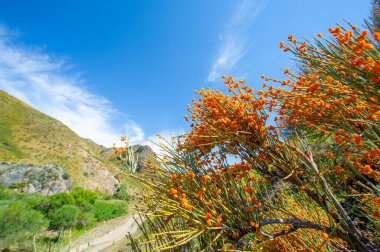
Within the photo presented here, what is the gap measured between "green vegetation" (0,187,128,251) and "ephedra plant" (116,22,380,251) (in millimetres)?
6318

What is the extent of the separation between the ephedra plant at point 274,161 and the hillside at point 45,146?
121 ft

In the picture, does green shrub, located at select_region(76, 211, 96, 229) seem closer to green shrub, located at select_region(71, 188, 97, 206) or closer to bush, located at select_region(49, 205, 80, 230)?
bush, located at select_region(49, 205, 80, 230)

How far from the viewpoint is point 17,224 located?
13258 mm

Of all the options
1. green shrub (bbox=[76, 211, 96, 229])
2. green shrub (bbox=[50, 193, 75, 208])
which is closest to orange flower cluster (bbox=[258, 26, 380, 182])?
green shrub (bbox=[76, 211, 96, 229])

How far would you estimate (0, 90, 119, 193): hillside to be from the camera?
39.4 metres

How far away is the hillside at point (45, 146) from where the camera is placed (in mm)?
39375

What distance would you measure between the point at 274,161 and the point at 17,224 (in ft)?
57.8

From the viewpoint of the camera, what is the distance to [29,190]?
30.6 metres

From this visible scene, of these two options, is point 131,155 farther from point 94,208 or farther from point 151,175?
point 94,208

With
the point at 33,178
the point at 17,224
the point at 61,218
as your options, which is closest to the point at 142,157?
the point at 17,224

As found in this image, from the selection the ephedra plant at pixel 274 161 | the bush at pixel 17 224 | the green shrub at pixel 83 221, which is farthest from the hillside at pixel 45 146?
the ephedra plant at pixel 274 161

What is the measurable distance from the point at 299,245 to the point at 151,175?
1932mm

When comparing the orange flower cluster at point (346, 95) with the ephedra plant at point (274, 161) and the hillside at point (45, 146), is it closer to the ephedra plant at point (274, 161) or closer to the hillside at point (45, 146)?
the ephedra plant at point (274, 161)

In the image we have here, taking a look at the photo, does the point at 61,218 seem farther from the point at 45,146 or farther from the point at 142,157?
the point at 45,146
